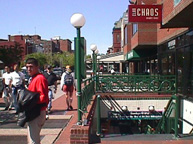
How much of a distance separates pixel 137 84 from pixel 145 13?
3827mm

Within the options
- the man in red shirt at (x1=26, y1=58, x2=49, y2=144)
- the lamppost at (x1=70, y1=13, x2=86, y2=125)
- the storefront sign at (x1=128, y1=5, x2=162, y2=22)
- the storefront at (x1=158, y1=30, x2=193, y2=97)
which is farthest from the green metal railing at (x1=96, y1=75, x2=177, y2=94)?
the man in red shirt at (x1=26, y1=58, x2=49, y2=144)

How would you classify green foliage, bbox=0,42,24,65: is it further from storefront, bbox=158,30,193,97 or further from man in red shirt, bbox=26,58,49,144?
man in red shirt, bbox=26,58,49,144

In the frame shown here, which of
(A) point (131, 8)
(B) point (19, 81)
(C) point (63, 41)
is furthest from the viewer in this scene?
(C) point (63, 41)

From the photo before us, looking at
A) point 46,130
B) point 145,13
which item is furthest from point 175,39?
point 46,130

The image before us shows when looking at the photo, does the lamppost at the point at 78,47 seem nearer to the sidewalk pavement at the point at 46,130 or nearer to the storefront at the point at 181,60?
the sidewalk pavement at the point at 46,130

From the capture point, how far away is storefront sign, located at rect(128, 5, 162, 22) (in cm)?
1043

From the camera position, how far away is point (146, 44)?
718 inches

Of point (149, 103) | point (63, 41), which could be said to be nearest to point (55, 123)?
point (149, 103)

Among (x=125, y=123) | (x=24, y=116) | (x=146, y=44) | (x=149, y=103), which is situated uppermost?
(x=146, y=44)

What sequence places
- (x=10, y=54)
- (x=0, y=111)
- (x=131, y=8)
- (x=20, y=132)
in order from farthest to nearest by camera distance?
(x=10, y=54) → (x=131, y=8) → (x=0, y=111) → (x=20, y=132)

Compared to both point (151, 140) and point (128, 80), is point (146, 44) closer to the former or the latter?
point (128, 80)

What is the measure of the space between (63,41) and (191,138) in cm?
14675

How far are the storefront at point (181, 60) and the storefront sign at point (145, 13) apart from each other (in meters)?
1.54

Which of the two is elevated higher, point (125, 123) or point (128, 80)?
point (128, 80)
